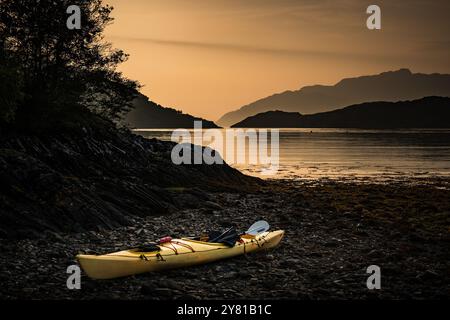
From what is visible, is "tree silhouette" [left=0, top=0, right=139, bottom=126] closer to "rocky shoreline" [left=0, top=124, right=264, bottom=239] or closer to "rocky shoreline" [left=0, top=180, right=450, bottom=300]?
"rocky shoreline" [left=0, top=124, right=264, bottom=239]

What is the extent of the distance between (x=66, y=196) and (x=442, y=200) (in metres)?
24.9

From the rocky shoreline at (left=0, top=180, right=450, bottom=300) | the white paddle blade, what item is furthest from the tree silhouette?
the white paddle blade

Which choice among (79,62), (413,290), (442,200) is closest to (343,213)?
(442,200)

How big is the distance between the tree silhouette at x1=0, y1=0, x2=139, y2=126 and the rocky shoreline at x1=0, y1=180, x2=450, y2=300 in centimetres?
1132

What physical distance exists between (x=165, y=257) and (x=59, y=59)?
25.9 metres

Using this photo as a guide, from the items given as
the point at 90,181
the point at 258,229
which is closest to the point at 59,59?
the point at 90,181

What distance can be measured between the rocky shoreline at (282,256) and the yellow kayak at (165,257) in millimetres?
263

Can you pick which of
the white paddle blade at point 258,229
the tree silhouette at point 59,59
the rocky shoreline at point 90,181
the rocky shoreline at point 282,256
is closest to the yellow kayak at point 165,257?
the rocky shoreline at point 282,256

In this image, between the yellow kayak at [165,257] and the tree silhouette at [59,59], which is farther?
the tree silhouette at [59,59]

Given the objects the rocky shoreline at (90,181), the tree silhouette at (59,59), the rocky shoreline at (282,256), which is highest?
the tree silhouette at (59,59)

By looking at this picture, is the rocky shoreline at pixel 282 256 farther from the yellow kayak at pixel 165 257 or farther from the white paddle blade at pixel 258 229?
the white paddle blade at pixel 258 229

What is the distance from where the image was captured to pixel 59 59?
121ft

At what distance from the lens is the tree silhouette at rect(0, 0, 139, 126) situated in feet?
102

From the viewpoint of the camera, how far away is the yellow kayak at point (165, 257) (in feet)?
46.5
